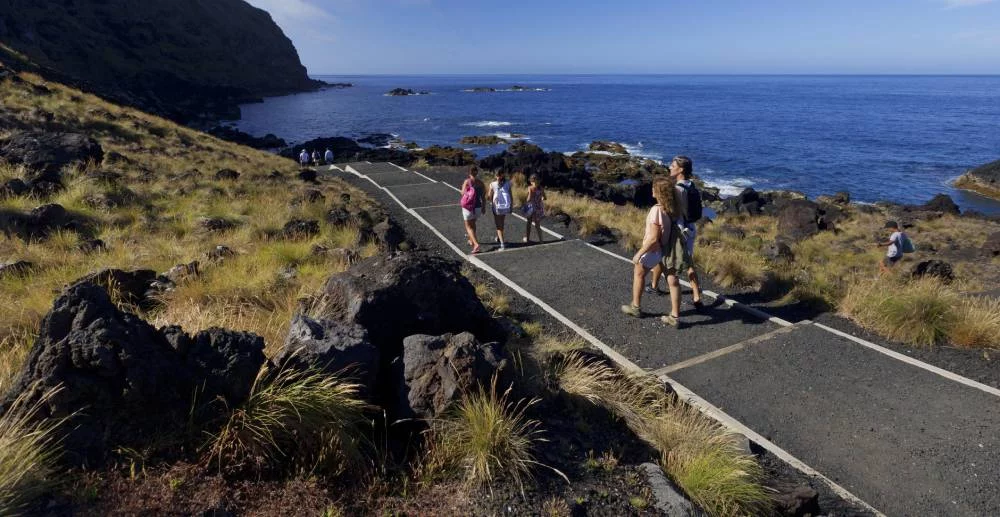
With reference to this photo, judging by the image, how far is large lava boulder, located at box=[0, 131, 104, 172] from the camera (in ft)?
36.8

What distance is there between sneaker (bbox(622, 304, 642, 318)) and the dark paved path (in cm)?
10

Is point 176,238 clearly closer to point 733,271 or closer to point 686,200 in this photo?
point 686,200

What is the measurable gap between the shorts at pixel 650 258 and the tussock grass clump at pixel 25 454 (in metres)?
5.62

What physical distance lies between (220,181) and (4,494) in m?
13.0

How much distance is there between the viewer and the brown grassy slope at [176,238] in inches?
185

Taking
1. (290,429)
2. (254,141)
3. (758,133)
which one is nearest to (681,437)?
(290,429)

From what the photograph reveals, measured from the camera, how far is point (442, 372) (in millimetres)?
3330

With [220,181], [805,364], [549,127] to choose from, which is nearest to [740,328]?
[805,364]

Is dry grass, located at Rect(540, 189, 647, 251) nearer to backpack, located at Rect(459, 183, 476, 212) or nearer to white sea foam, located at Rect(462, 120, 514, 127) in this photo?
backpack, located at Rect(459, 183, 476, 212)

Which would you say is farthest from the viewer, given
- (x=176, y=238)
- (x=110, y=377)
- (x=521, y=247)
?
(x=521, y=247)

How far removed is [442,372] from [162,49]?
119m

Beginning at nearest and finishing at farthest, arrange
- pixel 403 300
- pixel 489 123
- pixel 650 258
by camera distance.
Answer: pixel 403 300 < pixel 650 258 < pixel 489 123

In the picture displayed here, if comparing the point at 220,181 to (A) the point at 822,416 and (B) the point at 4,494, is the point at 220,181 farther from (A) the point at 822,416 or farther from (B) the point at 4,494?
(A) the point at 822,416

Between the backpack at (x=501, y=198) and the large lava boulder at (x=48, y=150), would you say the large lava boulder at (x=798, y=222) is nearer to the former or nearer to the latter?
the backpack at (x=501, y=198)
